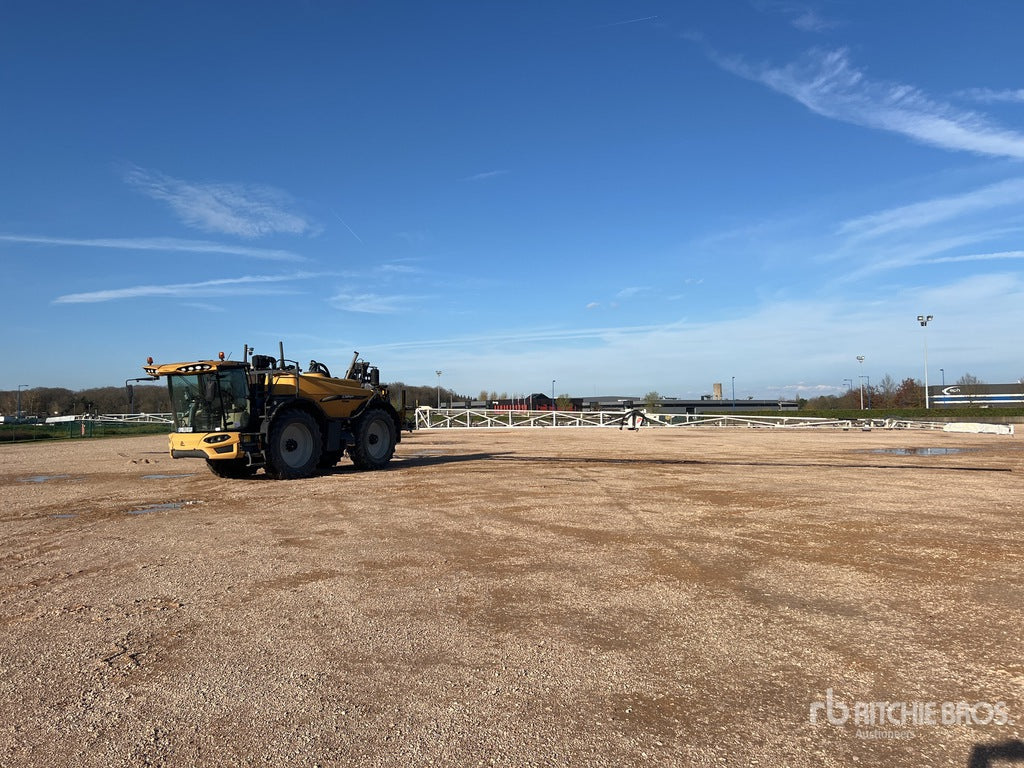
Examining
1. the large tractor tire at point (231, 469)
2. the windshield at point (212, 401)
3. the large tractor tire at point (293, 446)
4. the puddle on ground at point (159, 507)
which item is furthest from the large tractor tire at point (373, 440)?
the puddle on ground at point (159, 507)

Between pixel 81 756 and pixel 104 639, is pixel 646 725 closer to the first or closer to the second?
pixel 81 756

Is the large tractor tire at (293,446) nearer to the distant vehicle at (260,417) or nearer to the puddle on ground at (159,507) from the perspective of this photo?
the distant vehicle at (260,417)

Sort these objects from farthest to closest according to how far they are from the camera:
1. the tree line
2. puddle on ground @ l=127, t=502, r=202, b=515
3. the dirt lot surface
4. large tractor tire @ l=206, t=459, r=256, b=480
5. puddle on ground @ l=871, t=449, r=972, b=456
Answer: the tree line < puddle on ground @ l=871, t=449, r=972, b=456 < large tractor tire @ l=206, t=459, r=256, b=480 < puddle on ground @ l=127, t=502, r=202, b=515 < the dirt lot surface

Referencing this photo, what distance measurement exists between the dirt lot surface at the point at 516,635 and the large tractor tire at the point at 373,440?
21.9 ft

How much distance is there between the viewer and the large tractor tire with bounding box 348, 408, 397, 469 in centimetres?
1788

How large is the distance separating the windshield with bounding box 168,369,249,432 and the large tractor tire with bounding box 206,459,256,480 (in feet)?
3.87

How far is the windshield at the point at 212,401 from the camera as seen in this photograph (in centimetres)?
1516

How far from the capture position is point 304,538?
29.0 feet

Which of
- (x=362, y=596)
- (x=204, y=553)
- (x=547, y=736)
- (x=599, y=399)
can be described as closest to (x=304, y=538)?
(x=204, y=553)

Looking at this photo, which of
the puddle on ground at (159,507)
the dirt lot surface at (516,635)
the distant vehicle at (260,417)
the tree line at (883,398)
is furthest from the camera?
the tree line at (883,398)

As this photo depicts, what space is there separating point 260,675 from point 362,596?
178cm

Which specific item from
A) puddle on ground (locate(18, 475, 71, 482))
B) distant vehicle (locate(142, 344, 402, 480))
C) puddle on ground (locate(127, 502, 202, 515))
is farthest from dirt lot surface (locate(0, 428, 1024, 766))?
puddle on ground (locate(18, 475, 71, 482))

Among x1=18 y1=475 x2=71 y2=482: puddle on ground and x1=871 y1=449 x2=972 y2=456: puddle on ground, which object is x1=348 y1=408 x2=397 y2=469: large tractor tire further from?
x1=871 y1=449 x2=972 y2=456: puddle on ground

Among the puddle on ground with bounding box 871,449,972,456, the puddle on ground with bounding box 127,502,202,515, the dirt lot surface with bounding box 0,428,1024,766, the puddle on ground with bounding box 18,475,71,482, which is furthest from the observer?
the puddle on ground with bounding box 871,449,972,456
